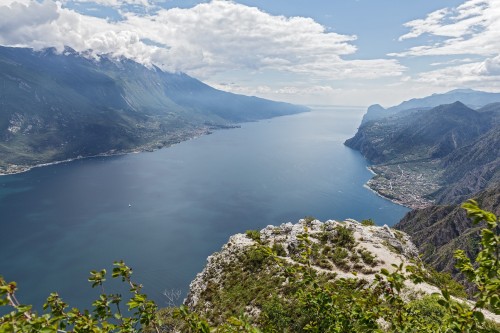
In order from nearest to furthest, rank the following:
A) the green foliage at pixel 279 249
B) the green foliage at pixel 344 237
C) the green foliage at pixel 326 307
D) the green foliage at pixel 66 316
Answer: the green foliage at pixel 326 307 → the green foliage at pixel 66 316 → the green foliage at pixel 344 237 → the green foliage at pixel 279 249

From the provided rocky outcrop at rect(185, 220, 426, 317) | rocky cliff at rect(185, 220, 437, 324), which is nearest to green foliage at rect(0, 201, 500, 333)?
rocky cliff at rect(185, 220, 437, 324)

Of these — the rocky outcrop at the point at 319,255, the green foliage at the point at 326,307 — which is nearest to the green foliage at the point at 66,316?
the green foliage at the point at 326,307

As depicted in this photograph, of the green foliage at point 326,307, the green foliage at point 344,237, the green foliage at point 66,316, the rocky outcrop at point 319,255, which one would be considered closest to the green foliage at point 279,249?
the rocky outcrop at point 319,255

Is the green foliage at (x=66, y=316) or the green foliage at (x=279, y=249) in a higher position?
the green foliage at (x=66, y=316)

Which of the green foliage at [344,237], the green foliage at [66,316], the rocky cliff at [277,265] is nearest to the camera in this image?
the green foliage at [66,316]

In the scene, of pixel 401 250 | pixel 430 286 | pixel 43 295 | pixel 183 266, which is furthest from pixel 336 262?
pixel 43 295

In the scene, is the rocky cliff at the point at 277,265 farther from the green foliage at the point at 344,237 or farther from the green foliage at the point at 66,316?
the green foliage at the point at 66,316

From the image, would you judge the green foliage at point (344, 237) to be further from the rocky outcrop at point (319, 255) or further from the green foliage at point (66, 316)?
the green foliage at point (66, 316)

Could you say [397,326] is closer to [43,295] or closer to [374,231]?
[374,231]

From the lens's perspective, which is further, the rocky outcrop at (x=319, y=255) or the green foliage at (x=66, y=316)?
the rocky outcrop at (x=319, y=255)

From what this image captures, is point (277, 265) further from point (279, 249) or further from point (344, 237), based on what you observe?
→ point (344, 237)

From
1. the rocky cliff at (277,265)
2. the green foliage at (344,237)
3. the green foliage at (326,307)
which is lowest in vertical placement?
the rocky cliff at (277,265)
